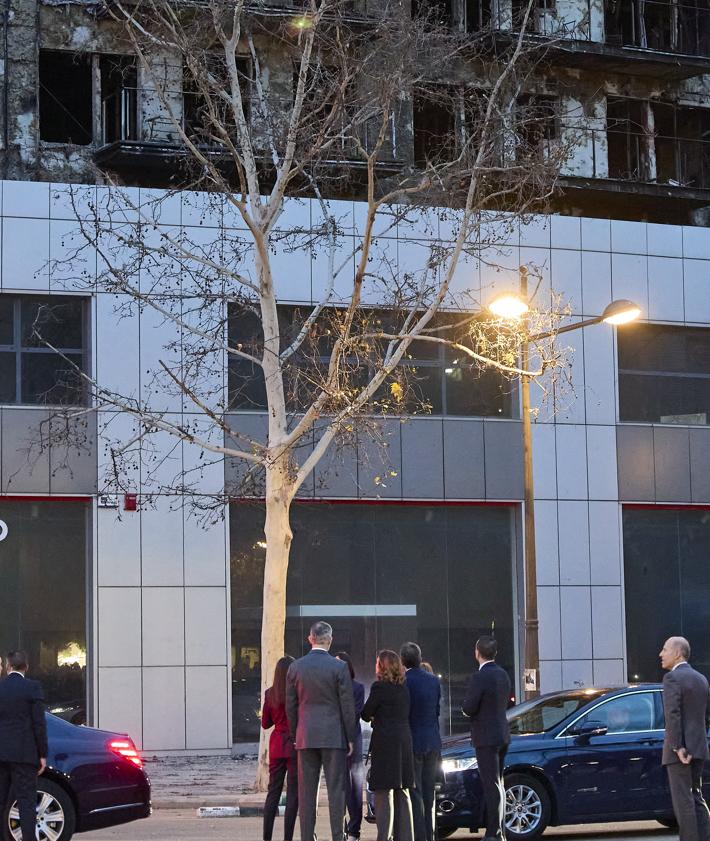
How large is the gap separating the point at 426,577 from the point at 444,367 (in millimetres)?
3721

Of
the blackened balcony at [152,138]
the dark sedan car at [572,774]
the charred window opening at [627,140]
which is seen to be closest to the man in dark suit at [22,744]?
the dark sedan car at [572,774]

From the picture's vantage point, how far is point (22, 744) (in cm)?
1176

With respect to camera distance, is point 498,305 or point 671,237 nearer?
point 498,305

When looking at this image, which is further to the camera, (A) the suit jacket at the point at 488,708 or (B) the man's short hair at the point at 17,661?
(A) the suit jacket at the point at 488,708

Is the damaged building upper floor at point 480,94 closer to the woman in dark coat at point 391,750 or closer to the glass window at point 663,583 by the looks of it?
the glass window at point 663,583

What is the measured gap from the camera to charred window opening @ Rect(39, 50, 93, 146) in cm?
2705

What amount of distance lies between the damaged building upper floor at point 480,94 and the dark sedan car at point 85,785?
12677 mm

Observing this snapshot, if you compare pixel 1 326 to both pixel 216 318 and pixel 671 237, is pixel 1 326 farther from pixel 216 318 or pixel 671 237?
pixel 671 237

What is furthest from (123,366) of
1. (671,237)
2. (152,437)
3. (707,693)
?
(707,693)

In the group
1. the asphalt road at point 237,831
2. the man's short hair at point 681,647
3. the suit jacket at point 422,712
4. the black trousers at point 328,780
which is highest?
the man's short hair at point 681,647

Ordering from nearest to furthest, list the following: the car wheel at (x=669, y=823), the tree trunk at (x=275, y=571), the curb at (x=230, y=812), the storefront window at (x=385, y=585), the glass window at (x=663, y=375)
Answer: the car wheel at (x=669, y=823), the curb at (x=230, y=812), the tree trunk at (x=275, y=571), the storefront window at (x=385, y=585), the glass window at (x=663, y=375)

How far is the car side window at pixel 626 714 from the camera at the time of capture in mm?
14961

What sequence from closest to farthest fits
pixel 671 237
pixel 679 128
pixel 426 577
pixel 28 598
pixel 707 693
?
1. pixel 707 693
2. pixel 28 598
3. pixel 426 577
4. pixel 671 237
5. pixel 679 128

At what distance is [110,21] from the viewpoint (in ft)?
89.8
